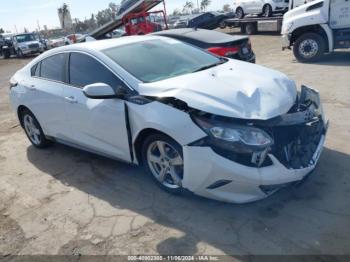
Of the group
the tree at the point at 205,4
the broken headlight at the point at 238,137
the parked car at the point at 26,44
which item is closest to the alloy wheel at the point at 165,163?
the broken headlight at the point at 238,137

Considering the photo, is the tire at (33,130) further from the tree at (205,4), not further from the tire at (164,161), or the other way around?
the tree at (205,4)

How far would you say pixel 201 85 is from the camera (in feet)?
12.0

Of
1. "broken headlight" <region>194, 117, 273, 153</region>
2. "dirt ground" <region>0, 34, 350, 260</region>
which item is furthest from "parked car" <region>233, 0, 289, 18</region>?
"broken headlight" <region>194, 117, 273, 153</region>

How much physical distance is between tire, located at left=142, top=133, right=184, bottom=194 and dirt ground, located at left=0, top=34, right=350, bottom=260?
0.51ft

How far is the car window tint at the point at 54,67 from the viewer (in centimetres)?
482

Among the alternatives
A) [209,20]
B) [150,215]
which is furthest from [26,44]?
[150,215]

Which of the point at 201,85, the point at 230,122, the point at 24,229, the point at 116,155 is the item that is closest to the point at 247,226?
the point at 230,122

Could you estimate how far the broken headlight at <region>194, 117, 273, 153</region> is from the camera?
3.14 meters

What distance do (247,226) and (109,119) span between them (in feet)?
5.99

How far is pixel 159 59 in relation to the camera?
4367mm

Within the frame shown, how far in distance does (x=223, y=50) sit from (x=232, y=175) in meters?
5.18

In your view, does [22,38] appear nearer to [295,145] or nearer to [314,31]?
[314,31]

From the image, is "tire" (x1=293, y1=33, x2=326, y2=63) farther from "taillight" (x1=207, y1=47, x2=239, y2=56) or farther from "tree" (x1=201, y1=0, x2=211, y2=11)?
"tree" (x1=201, y1=0, x2=211, y2=11)

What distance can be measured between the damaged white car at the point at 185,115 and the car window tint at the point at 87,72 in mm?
12
